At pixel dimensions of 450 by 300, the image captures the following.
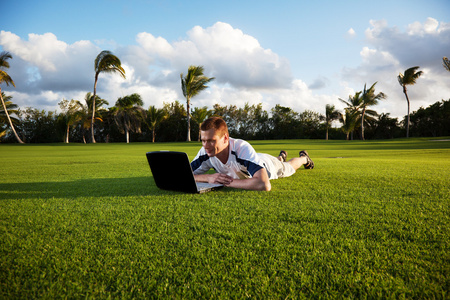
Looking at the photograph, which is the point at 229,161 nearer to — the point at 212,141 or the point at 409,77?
the point at 212,141

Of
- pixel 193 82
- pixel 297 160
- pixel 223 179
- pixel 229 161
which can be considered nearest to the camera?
pixel 223 179

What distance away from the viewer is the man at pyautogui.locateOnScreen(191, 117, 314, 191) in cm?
270

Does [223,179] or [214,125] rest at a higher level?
[214,125]

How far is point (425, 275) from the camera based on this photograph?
110cm

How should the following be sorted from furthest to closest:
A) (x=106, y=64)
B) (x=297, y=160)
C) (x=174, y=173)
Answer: (x=106, y=64)
(x=297, y=160)
(x=174, y=173)

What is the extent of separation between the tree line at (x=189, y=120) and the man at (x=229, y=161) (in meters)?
25.5

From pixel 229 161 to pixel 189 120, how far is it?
28140 millimetres

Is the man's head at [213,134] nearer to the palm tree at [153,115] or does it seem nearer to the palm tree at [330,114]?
the palm tree at [153,115]

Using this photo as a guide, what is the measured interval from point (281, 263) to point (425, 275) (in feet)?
2.07

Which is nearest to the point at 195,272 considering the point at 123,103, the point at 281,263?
the point at 281,263

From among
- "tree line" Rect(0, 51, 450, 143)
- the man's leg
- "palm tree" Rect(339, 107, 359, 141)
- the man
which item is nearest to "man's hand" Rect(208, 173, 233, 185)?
the man

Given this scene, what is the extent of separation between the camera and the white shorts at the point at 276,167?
3.42 metres

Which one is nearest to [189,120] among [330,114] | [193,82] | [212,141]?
[193,82]

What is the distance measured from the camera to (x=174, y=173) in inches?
104
